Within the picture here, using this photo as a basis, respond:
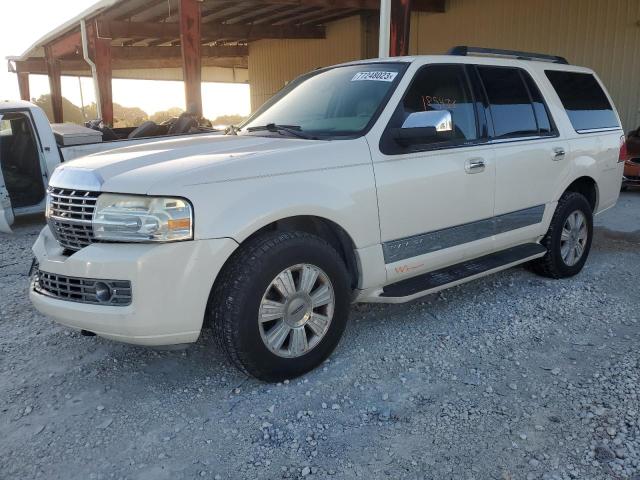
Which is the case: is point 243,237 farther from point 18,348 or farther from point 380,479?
point 18,348

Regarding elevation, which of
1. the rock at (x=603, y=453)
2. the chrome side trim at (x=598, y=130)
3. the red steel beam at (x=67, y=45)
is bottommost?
the rock at (x=603, y=453)

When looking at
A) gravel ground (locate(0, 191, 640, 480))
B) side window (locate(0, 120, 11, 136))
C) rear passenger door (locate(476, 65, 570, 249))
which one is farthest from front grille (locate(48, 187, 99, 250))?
side window (locate(0, 120, 11, 136))

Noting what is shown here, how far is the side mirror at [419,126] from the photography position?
3.50 m

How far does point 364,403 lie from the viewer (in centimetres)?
301

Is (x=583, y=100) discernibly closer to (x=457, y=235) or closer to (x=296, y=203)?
(x=457, y=235)

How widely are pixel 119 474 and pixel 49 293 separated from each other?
1097 millimetres

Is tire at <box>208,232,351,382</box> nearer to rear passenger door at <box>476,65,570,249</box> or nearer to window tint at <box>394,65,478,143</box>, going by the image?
window tint at <box>394,65,478,143</box>

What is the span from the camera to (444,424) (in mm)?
2820

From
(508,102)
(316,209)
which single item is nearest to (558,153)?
(508,102)

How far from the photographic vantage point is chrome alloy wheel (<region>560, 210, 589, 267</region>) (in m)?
4.96

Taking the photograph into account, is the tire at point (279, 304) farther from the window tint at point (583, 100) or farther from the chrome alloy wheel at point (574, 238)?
the window tint at point (583, 100)

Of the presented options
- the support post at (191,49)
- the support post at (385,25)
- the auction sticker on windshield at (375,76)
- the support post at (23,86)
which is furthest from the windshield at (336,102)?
the support post at (23,86)

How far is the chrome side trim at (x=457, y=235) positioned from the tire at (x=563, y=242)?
10.9 inches

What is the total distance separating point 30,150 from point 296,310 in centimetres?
651
